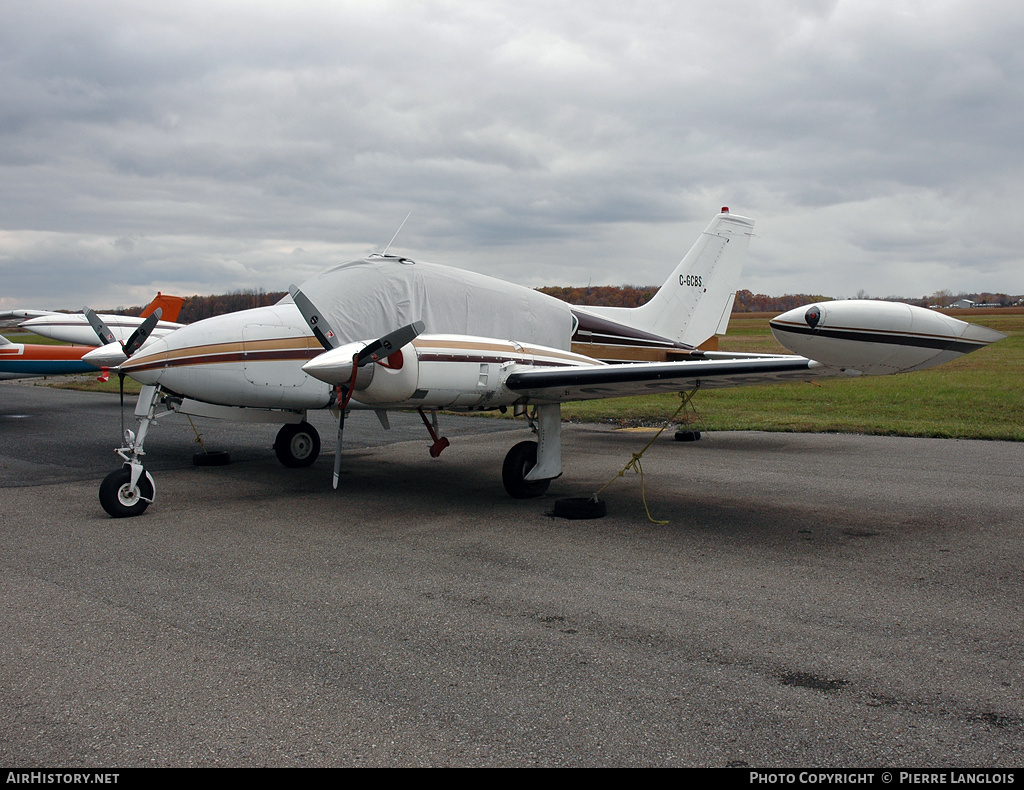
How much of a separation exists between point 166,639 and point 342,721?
1.58m

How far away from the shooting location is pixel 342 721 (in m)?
3.22

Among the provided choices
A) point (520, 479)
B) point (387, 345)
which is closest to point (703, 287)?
point (520, 479)

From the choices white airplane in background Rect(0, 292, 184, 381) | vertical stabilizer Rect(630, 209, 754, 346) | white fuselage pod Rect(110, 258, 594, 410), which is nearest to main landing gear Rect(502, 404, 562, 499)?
white fuselage pod Rect(110, 258, 594, 410)

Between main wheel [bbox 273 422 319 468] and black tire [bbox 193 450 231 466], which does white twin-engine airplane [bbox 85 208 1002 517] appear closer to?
main wheel [bbox 273 422 319 468]

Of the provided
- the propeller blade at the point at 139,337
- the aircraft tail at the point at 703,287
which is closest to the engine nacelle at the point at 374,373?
the propeller blade at the point at 139,337

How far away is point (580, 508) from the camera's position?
7.36 metres

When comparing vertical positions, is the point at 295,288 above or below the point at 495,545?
above

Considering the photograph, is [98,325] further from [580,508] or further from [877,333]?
[877,333]

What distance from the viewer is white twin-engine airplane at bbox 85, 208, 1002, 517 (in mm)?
6320

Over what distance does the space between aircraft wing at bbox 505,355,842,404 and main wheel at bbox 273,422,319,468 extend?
158 inches

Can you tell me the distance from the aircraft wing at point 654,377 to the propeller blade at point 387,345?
1442 millimetres

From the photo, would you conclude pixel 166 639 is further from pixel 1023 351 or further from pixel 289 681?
pixel 1023 351

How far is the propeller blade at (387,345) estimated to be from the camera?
6812mm
